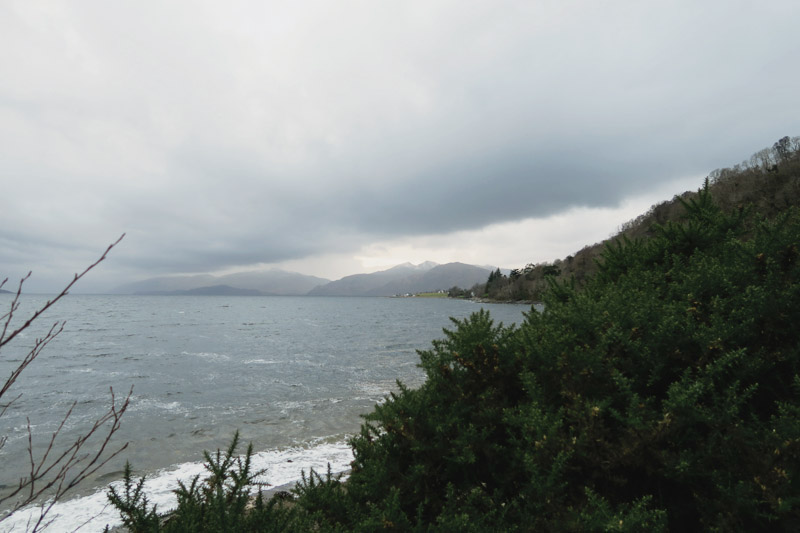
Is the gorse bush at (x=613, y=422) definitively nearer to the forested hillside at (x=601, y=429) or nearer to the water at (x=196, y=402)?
the forested hillside at (x=601, y=429)

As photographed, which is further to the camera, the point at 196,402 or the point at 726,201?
the point at 726,201

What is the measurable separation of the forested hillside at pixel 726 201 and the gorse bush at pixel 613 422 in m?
1.16

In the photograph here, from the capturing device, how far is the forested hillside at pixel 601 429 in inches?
110

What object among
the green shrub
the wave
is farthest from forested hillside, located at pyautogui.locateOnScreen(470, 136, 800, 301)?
the wave

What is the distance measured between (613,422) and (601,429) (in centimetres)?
32

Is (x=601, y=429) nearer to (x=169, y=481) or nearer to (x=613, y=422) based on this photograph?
(x=613, y=422)

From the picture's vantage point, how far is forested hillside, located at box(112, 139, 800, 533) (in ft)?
9.16

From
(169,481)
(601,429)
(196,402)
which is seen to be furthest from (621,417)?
(196,402)

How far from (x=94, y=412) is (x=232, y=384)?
5.48m

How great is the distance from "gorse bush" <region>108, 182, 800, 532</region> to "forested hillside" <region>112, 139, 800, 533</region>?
14 mm

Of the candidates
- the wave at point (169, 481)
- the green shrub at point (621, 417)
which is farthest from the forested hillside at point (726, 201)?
the wave at point (169, 481)

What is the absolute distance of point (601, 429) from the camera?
3.15m

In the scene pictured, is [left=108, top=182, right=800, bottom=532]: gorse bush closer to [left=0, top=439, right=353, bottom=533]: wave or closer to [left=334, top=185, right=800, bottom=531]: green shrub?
[left=334, top=185, right=800, bottom=531]: green shrub

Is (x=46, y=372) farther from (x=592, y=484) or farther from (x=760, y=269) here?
(x=760, y=269)
